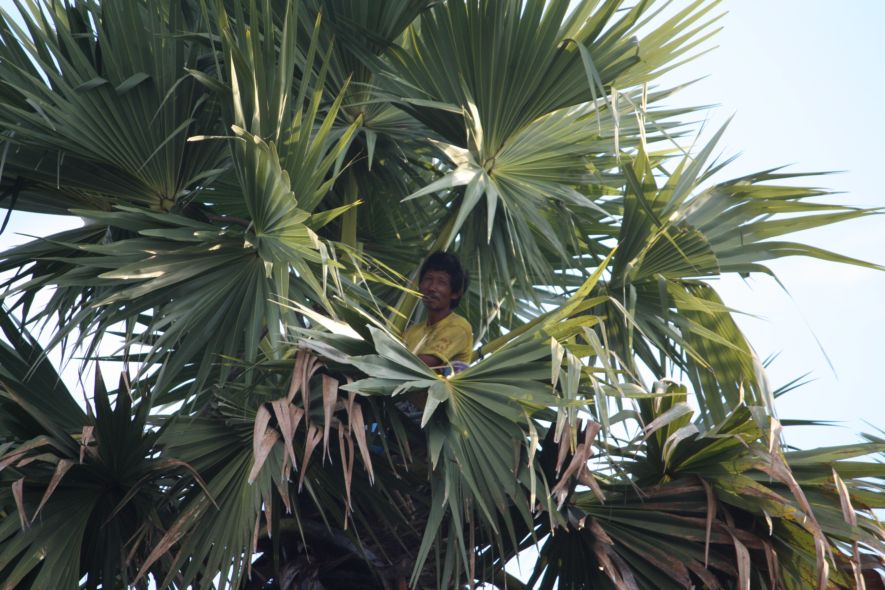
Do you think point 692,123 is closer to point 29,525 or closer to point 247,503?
point 247,503

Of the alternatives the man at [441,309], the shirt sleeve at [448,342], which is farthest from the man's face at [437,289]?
the shirt sleeve at [448,342]

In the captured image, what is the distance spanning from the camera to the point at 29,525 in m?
4.22

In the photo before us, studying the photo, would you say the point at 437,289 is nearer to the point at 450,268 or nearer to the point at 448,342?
the point at 450,268

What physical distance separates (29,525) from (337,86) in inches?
101

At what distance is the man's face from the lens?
17.6 feet

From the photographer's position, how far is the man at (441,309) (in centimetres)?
510

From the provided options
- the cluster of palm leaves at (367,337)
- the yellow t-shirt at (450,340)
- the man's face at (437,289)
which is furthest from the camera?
the man's face at (437,289)

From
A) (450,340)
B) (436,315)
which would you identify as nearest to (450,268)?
(436,315)

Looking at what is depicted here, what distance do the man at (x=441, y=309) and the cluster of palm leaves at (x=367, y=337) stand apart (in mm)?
124

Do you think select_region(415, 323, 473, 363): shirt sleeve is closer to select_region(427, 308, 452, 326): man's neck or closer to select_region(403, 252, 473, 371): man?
select_region(403, 252, 473, 371): man

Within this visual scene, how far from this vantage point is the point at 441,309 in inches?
213

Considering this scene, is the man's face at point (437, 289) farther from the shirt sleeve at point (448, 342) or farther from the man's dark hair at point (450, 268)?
the shirt sleeve at point (448, 342)


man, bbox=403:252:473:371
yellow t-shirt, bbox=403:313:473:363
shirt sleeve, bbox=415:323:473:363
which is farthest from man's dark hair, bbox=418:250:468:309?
shirt sleeve, bbox=415:323:473:363

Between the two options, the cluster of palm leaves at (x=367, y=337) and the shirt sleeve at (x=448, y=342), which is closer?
the cluster of palm leaves at (x=367, y=337)
